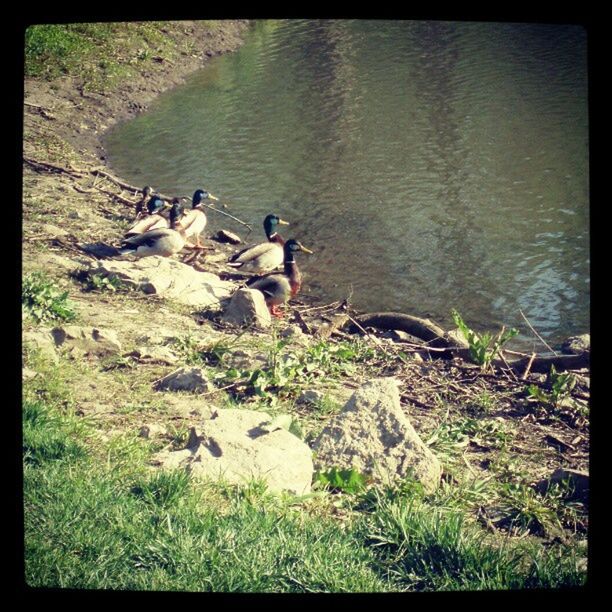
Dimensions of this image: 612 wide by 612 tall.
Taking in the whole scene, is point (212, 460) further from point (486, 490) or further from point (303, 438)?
point (486, 490)

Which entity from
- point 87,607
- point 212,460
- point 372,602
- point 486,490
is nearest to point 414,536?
point 372,602

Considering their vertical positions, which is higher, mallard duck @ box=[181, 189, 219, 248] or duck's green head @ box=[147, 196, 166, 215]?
duck's green head @ box=[147, 196, 166, 215]

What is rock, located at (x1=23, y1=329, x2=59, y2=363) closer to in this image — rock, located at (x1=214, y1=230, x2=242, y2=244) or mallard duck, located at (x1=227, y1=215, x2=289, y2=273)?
mallard duck, located at (x1=227, y1=215, x2=289, y2=273)

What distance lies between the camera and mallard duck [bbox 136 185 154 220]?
8594 millimetres

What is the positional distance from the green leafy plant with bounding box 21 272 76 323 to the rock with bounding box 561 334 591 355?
3.21 meters

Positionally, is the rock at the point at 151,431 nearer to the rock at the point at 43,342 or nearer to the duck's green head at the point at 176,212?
the rock at the point at 43,342

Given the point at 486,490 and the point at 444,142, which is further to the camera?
the point at 444,142

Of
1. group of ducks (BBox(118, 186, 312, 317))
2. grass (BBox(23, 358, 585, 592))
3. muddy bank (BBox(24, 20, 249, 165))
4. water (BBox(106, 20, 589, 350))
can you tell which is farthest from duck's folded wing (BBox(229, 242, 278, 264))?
grass (BBox(23, 358, 585, 592))

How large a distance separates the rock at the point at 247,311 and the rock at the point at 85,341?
1.16 m

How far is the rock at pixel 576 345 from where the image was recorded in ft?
16.6

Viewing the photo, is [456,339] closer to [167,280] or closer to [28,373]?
[167,280]

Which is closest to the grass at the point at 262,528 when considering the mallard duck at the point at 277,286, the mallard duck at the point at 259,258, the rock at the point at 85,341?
the rock at the point at 85,341

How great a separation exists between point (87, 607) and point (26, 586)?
0.80 ft
